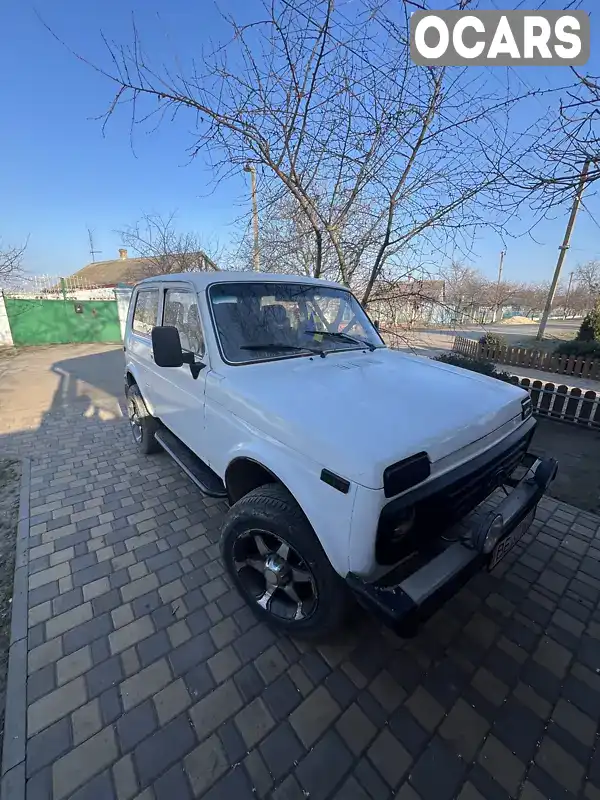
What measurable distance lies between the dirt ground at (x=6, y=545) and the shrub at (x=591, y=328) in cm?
2032

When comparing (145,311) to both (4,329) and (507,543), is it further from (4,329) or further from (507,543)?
(4,329)

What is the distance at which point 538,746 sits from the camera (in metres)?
1.66

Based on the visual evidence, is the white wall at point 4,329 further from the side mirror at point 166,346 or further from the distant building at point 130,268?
the side mirror at point 166,346

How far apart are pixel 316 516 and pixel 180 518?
2.14 meters

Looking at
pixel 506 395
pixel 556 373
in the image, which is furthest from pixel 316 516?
pixel 556 373

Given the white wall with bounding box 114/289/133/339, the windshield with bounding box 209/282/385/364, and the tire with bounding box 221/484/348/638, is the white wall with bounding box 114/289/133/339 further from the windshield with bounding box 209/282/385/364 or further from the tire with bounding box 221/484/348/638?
the tire with bounding box 221/484/348/638

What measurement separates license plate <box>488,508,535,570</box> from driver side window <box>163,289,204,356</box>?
2334mm

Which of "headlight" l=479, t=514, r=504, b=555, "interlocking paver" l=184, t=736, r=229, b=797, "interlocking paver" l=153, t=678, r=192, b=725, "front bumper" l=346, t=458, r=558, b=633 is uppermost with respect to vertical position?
"headlight" l=479, t=514, r=504, b=555

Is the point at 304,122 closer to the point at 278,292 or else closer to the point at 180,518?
the point at 278,292

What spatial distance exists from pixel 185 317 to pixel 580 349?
17.2m

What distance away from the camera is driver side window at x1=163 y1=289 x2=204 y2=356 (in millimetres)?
2730

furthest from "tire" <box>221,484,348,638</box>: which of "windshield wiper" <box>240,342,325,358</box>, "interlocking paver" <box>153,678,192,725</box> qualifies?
"windshield wiper" <box>240,342,325,358</box>

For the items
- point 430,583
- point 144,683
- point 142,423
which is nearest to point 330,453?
point 430,583

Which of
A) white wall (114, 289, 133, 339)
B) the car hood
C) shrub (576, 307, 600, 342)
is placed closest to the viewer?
the car hood
